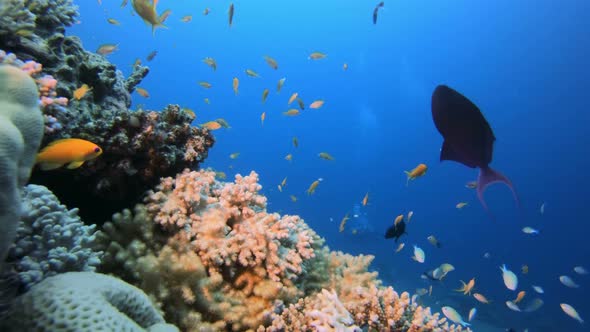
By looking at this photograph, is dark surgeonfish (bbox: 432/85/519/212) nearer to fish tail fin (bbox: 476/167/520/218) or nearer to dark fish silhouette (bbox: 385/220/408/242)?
fish tail fin (bbox: 476/167/520/218)

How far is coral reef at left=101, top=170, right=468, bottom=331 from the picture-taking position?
2.63 meters

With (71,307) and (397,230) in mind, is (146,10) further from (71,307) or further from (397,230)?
(397,230)

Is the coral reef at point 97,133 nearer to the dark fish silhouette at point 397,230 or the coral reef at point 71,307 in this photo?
the coral reef at point 71,307

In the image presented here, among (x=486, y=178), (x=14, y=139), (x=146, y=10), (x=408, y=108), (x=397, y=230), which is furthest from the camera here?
(x=408, y=108)

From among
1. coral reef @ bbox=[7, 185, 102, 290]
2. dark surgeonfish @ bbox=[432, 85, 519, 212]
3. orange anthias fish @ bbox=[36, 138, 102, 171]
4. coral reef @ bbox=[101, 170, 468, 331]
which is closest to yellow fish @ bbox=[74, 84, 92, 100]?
coral reef @ bbox=[101, 170, 468, 331]

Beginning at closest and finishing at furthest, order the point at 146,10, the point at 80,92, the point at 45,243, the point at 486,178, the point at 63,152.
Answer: the point at 45,243, the point at 63,152, the point at 486,178, the point at 80,92, the point at 146,10

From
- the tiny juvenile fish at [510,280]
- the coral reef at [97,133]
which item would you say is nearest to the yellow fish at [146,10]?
the coral reef at [97,133]

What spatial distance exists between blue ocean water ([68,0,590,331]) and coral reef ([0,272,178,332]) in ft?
96.5

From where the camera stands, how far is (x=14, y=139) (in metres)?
1.16

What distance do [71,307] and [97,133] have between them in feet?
7.08

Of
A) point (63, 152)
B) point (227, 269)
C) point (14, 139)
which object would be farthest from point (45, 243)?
point (227, 269)

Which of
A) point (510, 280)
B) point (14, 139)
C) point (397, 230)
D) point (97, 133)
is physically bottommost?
point (14, 139)

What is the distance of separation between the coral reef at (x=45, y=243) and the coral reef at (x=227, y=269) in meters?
0.53

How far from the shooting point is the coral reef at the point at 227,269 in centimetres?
263
